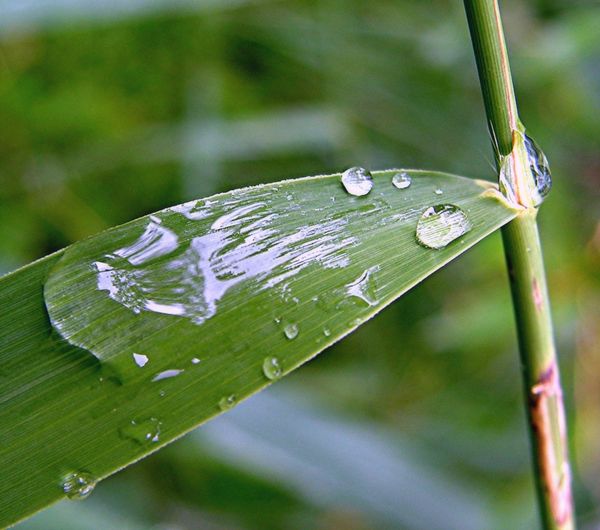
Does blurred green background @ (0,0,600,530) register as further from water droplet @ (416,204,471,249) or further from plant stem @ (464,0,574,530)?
water droplet @ (416,204,471,249)

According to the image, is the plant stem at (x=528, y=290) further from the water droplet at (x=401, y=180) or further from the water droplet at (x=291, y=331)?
the water droplet at (x=291, y=331)

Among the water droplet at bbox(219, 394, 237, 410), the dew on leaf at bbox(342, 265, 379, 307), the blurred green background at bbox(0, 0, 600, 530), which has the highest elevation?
the dew on leaf at bbox(342, 265, 379, 307)

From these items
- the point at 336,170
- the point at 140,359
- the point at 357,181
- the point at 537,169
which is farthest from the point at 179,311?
the point at 336,170

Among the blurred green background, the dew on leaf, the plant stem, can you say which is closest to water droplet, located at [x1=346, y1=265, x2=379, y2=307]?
the dew on leaf

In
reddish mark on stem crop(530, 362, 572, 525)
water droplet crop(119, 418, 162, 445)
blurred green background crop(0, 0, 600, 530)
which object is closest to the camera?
water droplet crop(119, 418, 162, 445)

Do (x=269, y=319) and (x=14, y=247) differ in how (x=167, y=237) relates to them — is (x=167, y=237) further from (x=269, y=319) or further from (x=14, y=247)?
(x=14, y=247)

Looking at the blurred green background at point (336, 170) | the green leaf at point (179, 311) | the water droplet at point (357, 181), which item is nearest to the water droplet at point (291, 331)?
the green leaf at point (179, 311)

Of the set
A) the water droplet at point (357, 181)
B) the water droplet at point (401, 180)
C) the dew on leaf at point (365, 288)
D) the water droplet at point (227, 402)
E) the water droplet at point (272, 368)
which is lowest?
the water droplet at point (227, 402)
